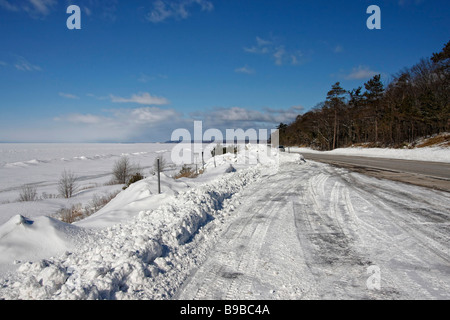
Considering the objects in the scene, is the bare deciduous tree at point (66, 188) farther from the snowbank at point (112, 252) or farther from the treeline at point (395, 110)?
the treeline at point (395, 110)

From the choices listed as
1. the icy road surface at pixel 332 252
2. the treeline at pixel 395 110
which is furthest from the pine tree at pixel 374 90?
the icy road surface at pixel 332 252

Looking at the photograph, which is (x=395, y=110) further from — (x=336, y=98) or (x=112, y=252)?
(x=112, y=252)

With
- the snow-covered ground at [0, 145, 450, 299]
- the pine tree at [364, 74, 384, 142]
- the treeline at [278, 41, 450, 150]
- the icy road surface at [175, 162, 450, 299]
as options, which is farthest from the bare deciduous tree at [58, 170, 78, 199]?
the pine tree at [364, 74, 384, 142]

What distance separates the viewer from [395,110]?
3566 centimetres

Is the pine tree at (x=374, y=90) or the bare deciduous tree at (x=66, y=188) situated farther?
the pine tree at (x=374, y=90)

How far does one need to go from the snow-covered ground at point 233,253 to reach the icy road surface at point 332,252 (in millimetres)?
17

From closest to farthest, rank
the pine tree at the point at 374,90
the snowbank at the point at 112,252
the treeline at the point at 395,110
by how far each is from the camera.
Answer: the snowbank at the point at 112,252 < the treeline at the point at 395,110 < the pine tree at the point at 374,90

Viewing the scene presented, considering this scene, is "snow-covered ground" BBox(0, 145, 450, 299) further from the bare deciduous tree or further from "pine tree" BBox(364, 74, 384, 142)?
"pine tree" BBox(364, 74, 384, 142)

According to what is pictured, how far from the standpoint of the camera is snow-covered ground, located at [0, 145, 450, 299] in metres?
2.94

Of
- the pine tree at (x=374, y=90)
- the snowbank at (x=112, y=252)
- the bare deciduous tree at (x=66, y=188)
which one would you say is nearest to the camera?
the snowbank at (x=112, y=252)

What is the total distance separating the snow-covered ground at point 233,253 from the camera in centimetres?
294

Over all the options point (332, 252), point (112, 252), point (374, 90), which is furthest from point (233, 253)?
point (374, 90)

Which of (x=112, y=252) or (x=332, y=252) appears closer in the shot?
(x=112, y=252)

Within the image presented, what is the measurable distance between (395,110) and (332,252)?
1575 inches
